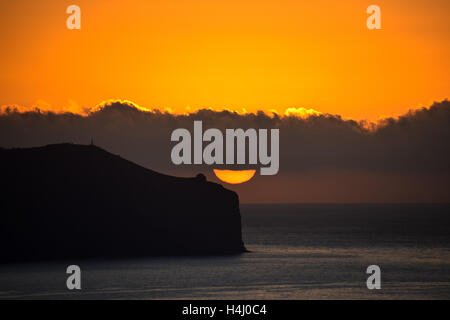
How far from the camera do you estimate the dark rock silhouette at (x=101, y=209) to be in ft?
428

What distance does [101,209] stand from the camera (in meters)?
138

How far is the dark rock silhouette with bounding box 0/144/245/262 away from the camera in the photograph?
130 meters

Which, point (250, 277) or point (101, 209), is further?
point (101, 209)

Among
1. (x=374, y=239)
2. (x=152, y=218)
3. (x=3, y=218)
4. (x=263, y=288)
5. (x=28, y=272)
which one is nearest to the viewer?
(x=263, y=288)

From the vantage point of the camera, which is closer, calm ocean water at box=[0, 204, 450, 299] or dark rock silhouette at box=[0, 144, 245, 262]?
calm ocean water at box=[0, 204, 450, 299]

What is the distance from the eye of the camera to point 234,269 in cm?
11794

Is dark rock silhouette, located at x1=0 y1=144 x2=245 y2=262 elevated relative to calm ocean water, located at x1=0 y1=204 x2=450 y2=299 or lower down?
elevated

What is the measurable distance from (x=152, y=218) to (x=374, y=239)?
7771 centimetres

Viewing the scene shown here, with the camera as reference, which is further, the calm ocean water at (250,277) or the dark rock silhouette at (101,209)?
the dark rock silhouette at (101,209)

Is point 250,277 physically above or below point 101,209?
below

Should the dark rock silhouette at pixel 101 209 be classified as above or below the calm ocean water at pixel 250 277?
above

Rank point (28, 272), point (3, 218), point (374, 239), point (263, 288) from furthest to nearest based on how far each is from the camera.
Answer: point (374, 239) < point (3, 218) < point (28, 272) < point (263, 288)
